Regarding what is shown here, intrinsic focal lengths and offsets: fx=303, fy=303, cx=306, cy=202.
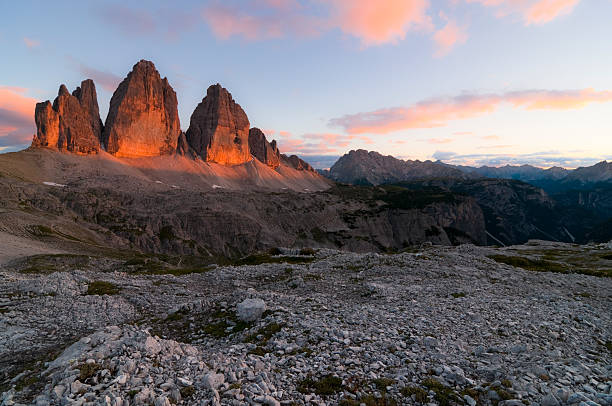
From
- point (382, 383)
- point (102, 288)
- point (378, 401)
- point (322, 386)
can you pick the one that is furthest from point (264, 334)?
point (102, 288)

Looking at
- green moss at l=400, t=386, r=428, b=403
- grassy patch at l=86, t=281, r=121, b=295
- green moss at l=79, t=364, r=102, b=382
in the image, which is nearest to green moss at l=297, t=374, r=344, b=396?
green moss at l=400, t=386, r=428, b=403

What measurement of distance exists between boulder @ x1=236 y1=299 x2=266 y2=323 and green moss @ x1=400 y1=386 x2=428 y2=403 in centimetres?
942

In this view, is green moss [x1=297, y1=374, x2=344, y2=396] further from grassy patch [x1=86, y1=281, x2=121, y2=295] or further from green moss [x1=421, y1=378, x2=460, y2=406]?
grassy patch [x1=86, y1=281, x2=121, y2=295]

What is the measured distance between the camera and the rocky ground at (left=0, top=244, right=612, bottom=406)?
9.50 m

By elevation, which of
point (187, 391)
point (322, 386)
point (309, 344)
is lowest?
point (309, 344)

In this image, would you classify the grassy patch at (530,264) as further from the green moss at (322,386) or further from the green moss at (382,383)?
the green moss at (322,386)

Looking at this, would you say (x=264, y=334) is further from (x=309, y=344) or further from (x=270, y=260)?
(x=270, y=260)

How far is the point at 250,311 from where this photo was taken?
17391 mm

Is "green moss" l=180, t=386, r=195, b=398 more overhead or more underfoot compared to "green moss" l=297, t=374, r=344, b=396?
more overhead

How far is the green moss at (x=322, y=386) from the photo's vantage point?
390 inches

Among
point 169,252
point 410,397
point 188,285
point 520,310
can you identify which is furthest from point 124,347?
point 169,252

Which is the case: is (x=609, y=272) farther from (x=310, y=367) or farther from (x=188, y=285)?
(x=188, y=285)

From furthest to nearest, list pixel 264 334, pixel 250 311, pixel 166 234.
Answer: pixel 166 234
pixel 250 311
pixel 264 334

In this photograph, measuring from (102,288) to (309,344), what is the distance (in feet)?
76.9
